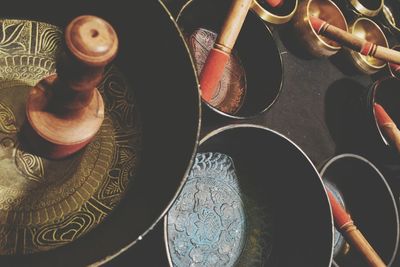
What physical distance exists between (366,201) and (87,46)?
3.84 ft

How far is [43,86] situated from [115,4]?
0.21 m

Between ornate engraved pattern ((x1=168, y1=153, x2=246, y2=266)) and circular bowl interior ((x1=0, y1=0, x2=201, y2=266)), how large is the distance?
0.32 metres

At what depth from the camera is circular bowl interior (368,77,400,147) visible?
138 centimetres

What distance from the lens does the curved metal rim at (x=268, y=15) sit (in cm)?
125

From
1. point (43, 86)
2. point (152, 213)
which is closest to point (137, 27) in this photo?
point (43, 86)

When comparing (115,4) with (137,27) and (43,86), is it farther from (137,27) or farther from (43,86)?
(43,86)

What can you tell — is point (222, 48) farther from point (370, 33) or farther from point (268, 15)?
point (370, 33)

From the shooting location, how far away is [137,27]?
81cm

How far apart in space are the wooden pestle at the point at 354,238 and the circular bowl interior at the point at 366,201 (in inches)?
5.5

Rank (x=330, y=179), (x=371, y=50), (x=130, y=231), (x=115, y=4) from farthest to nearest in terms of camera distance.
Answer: (x=330, y=179)
(x=371, y=50)
(x=115, y=4)
(x=130, y=231)

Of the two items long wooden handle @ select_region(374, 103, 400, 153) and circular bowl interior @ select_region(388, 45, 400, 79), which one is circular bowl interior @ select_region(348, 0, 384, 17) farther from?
long wooden handle @ select_region(374, 103, 400, 153)

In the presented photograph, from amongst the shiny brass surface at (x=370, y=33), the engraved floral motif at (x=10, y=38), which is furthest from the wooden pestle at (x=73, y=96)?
the shiny brass surface at (x=370, y=33)

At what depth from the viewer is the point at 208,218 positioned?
112cm

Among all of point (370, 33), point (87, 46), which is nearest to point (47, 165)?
point (87, 46)
